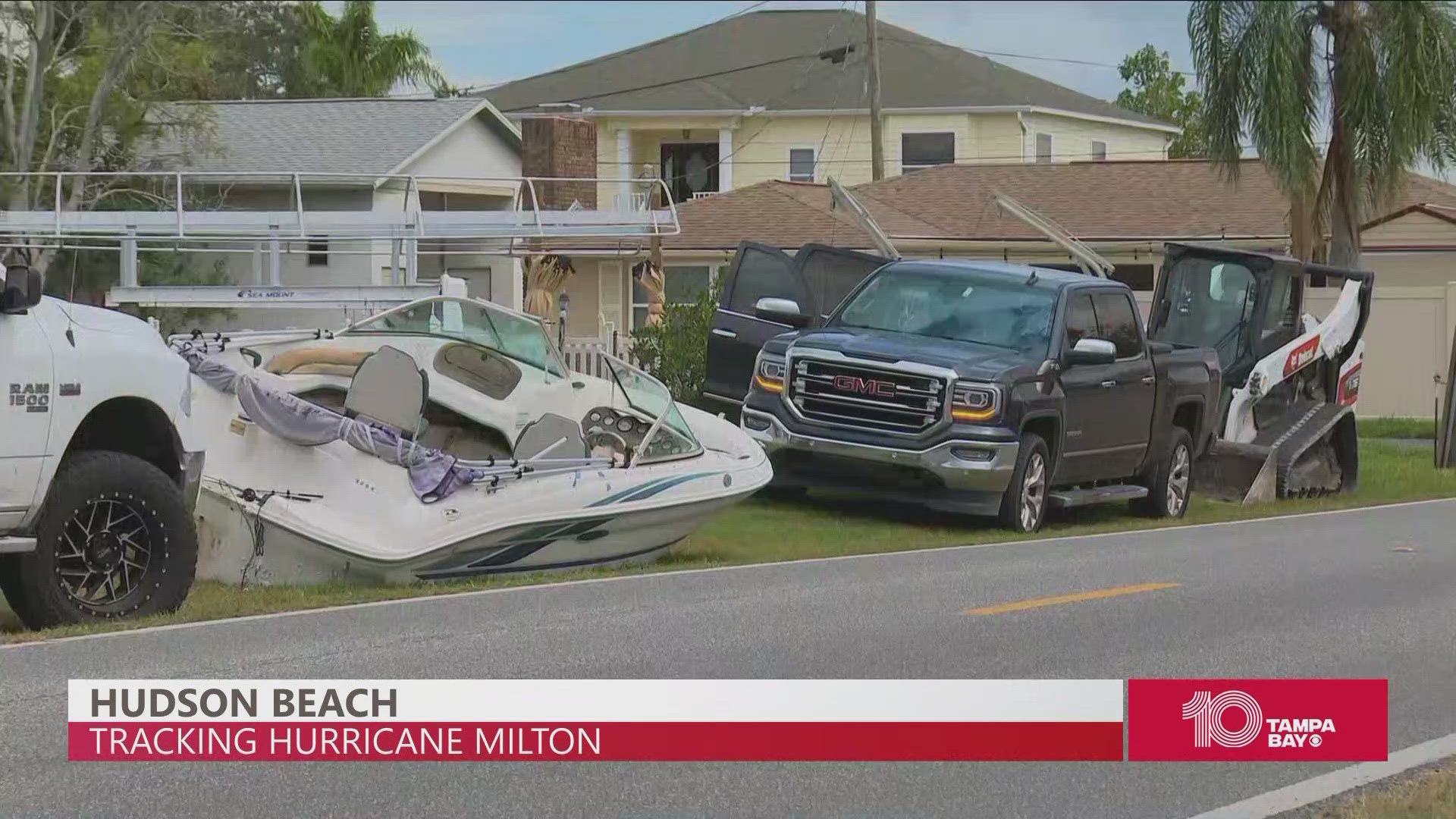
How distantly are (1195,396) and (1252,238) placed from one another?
17.5 meters

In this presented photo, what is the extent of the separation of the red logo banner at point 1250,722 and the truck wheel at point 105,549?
510 centimetres

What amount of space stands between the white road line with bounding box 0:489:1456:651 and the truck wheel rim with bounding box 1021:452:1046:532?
41 cm

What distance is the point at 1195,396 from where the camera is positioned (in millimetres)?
20188

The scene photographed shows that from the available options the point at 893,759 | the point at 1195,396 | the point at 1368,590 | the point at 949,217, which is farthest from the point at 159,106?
the point at 893,759

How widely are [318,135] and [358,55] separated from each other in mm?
16445

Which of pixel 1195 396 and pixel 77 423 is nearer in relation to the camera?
pixel 77 423

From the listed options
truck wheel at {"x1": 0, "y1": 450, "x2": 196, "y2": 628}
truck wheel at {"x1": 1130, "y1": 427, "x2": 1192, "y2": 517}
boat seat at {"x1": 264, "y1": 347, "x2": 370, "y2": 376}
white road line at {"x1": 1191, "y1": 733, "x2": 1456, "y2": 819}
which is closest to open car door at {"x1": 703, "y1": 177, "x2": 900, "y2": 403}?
truck wheel at {"x1": 1130, "y1": 427, "x2": 1192, "y2": 517}

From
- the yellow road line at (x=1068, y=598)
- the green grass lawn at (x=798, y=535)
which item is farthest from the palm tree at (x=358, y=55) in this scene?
the yellow road line at (x=1068, y=598)

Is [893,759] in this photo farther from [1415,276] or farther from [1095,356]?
[1415,276]

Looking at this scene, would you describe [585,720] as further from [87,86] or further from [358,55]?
[358,55]

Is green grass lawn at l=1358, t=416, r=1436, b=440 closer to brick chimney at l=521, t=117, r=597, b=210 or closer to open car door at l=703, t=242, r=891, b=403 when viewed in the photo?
brick chimney at l=521, t=117, r=597, b=210

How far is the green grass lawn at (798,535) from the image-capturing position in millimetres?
11477

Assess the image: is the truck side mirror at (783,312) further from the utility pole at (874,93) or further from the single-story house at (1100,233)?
the utility pole at (874,93)

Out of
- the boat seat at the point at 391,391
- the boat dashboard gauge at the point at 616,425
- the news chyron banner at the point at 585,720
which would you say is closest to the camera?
the news chyron banner at the point at 585,720
